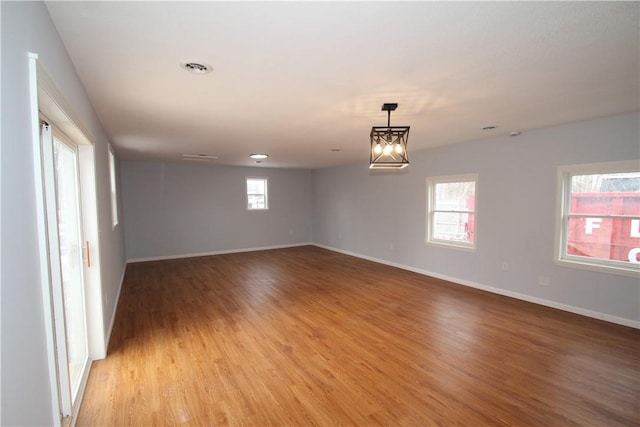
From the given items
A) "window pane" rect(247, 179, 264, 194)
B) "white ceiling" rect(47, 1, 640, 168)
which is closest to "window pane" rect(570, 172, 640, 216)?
"white ceiling" rect(47, 1, 640, 168)

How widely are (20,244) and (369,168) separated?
8.78ft

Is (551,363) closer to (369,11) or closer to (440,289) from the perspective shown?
(440,289)

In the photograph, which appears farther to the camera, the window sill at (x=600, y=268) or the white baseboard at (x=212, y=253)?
the white baseboard at (x=212, y=253)

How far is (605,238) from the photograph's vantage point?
3559mm

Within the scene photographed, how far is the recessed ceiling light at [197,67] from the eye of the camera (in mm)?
1926

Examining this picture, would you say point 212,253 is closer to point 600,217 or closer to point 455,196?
point 455,196

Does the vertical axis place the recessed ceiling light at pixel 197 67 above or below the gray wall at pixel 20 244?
above

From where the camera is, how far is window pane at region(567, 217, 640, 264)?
3350mm

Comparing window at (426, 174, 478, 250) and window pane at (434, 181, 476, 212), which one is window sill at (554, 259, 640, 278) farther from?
window pane at (434, 181, 476, 212)

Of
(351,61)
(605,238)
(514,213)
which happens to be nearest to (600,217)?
(605,238)

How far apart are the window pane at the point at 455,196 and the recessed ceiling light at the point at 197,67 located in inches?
173

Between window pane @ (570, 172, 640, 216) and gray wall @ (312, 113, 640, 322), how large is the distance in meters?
0.24

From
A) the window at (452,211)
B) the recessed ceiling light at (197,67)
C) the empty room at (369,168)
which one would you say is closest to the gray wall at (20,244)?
the empty room at (369,168)

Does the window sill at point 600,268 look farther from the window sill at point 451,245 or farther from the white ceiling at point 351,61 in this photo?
the white ceiling at point 351,61
